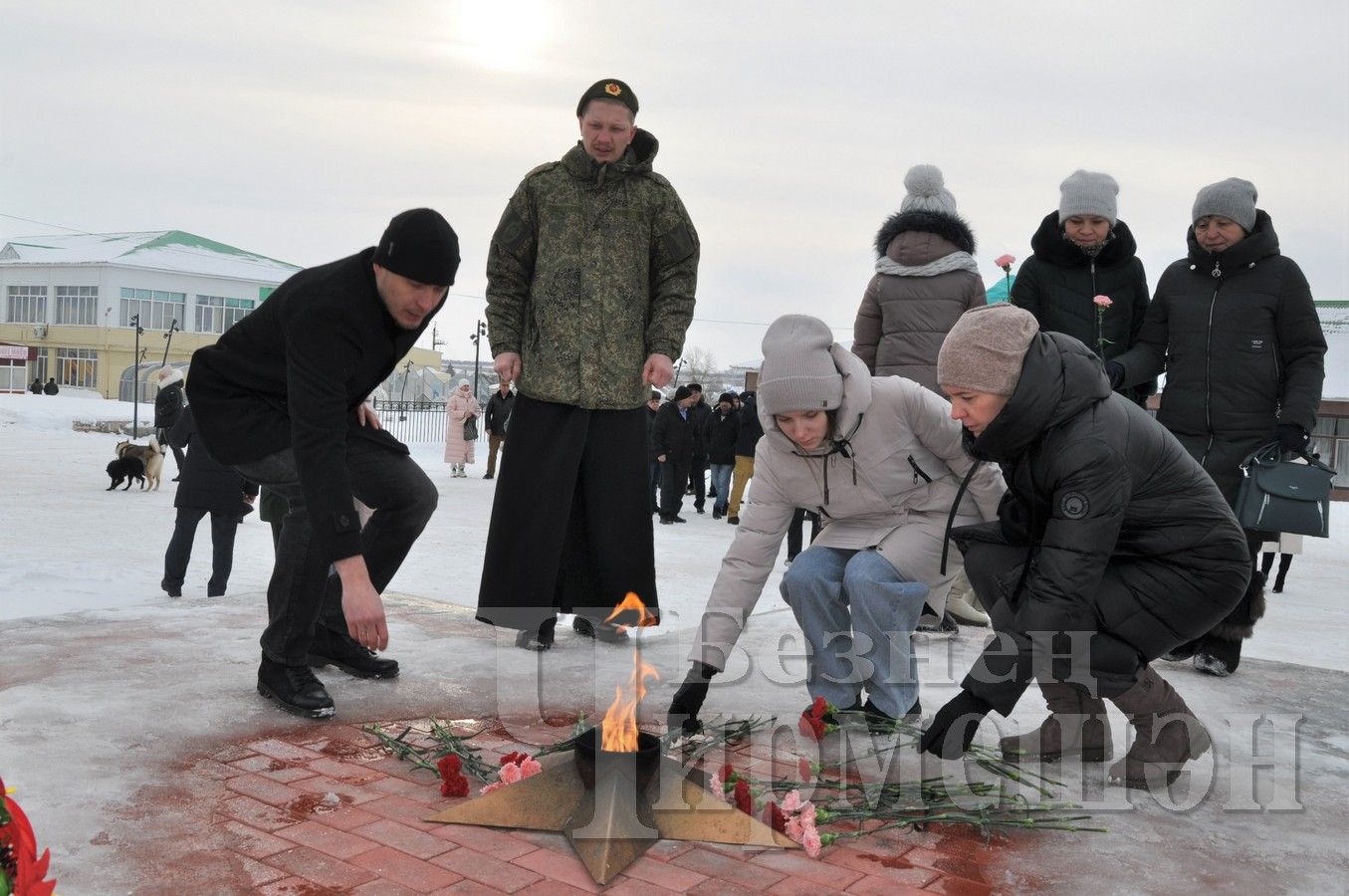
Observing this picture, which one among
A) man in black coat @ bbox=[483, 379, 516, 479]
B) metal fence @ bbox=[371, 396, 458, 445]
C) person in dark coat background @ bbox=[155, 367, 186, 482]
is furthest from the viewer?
metal fence @ bbox=[371, 396, 458, 445]

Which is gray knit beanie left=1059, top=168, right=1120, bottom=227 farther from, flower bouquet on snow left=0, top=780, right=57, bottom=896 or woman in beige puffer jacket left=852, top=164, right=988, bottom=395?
flower bouquet on snow left=0, top=780, right=57, bottom=896

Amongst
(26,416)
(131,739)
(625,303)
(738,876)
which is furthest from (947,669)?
(26,416)

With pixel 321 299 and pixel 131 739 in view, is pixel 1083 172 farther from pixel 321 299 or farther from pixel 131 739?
pixel 131 739

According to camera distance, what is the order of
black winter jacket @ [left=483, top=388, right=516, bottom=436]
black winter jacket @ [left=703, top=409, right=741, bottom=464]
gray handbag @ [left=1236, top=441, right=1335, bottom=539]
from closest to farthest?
gray handbag @ [left=1236, top=441, right=1335, bottom=539], black winter jacket @ [left=703, top=409, right=741, bottom=464], black winter jacket @ [left=483, top=388, right=516, bottom=436]

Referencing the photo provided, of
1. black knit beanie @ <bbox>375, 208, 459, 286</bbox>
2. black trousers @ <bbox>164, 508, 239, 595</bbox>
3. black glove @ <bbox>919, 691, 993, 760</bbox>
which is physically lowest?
black trousers @ <bbox>164, 508, 239, 595</bbox>

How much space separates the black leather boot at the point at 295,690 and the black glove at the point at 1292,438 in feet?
11.8

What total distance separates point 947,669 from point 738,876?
2269 millimetres

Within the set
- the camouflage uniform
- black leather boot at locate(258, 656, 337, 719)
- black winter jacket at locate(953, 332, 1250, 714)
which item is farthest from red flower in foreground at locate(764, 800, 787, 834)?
the camouflage uniform

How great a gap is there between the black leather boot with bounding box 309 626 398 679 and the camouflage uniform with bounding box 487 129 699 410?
3.89 ft

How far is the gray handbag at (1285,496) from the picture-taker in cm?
448

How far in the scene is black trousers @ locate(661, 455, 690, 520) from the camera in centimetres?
1366

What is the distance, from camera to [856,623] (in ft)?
12.2

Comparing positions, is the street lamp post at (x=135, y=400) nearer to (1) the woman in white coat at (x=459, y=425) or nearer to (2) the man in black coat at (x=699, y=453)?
(1) the woman in white coat at (x=459, y=425)

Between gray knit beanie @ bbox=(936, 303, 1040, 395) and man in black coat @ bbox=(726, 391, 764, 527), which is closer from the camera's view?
gray knit beanie @ bbox=(936, 303, 1040, 395)
